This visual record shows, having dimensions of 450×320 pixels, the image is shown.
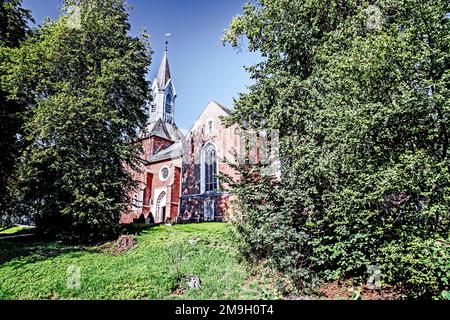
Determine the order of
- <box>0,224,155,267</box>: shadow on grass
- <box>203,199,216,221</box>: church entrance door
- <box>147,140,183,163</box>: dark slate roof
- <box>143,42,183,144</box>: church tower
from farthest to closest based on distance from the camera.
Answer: <box>143,42,183,144</box>: church tower < <box>147,140,183,163</box>: dark slate roof < <box>203,199,216,221</box>: church entrance door < <box>0,224,155,267</box>: shadow on grass

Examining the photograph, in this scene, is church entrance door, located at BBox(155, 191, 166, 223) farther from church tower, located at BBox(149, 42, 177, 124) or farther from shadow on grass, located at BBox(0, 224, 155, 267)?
shadow on grass, located at BBox(0, 224, 155, 267)

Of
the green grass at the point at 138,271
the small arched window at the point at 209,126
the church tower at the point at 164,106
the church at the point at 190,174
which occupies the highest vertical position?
the church tower at the point at 164,106

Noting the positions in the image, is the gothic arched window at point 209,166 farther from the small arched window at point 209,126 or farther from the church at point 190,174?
the small arched window at point 209,126

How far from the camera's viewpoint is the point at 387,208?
877cm

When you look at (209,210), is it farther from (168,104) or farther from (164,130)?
(168,104)

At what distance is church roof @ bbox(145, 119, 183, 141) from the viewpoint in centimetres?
3774

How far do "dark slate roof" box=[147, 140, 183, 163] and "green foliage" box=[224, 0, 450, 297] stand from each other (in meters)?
22.3

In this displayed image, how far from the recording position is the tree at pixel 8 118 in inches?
637

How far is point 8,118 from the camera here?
16.3 metres

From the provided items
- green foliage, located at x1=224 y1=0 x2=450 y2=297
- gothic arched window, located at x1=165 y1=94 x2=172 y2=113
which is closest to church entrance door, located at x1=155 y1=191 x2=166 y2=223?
gothic arched window, located at x1=165 y1=94 x2=172 y2=113

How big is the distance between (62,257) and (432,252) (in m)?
12.6

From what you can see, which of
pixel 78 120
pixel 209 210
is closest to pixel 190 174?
pixel 209 210

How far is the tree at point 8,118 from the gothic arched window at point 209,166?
48.5 feet

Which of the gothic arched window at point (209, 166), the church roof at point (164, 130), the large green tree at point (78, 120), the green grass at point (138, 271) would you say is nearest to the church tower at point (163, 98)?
the church roof at point (164, 130)
